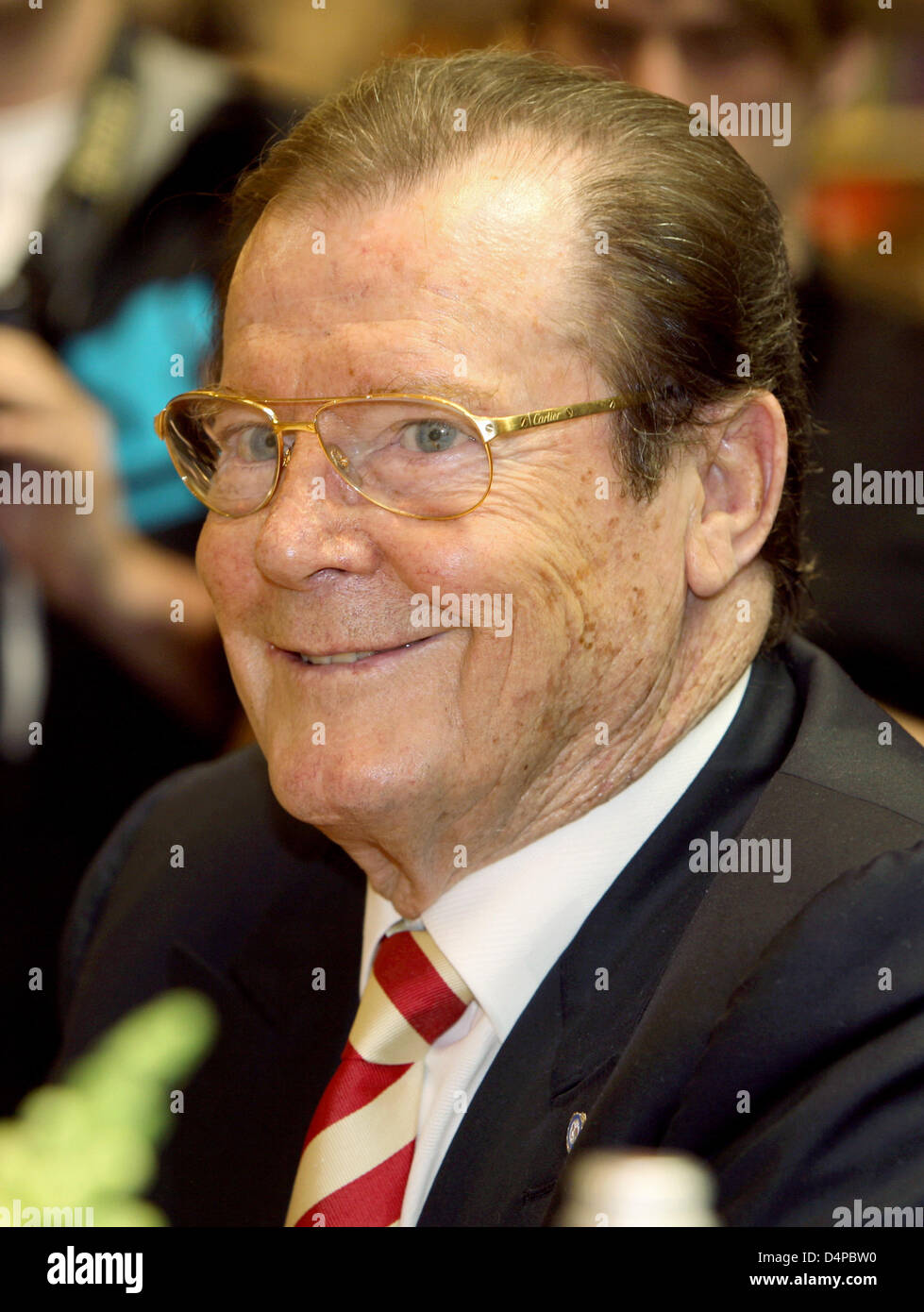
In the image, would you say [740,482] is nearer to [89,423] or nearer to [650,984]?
[650,984]

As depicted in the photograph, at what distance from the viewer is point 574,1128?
1.10 m

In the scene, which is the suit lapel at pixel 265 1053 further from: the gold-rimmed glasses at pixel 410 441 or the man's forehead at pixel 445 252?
the man's forehead at pixel 445 252

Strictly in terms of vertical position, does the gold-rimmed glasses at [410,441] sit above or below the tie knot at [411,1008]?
above

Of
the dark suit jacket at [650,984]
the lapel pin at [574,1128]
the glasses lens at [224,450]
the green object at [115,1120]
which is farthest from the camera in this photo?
the green object at [115,1120]

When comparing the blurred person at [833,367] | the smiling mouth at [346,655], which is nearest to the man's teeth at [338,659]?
the smiling mouth at [346,655]

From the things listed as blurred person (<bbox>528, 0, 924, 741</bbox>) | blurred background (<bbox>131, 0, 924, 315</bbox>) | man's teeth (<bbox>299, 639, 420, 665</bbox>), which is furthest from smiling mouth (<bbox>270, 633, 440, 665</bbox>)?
blurred background (<bbox>131, 0, 924, 315</bbox>)

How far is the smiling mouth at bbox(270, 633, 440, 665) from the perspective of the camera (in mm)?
1226

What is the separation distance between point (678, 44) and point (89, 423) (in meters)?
1.03

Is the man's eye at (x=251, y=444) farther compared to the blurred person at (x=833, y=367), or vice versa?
the blurred person at (x=833, y=367)

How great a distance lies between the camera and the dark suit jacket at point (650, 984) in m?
0.93

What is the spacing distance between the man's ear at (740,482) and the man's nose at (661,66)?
101 cm
